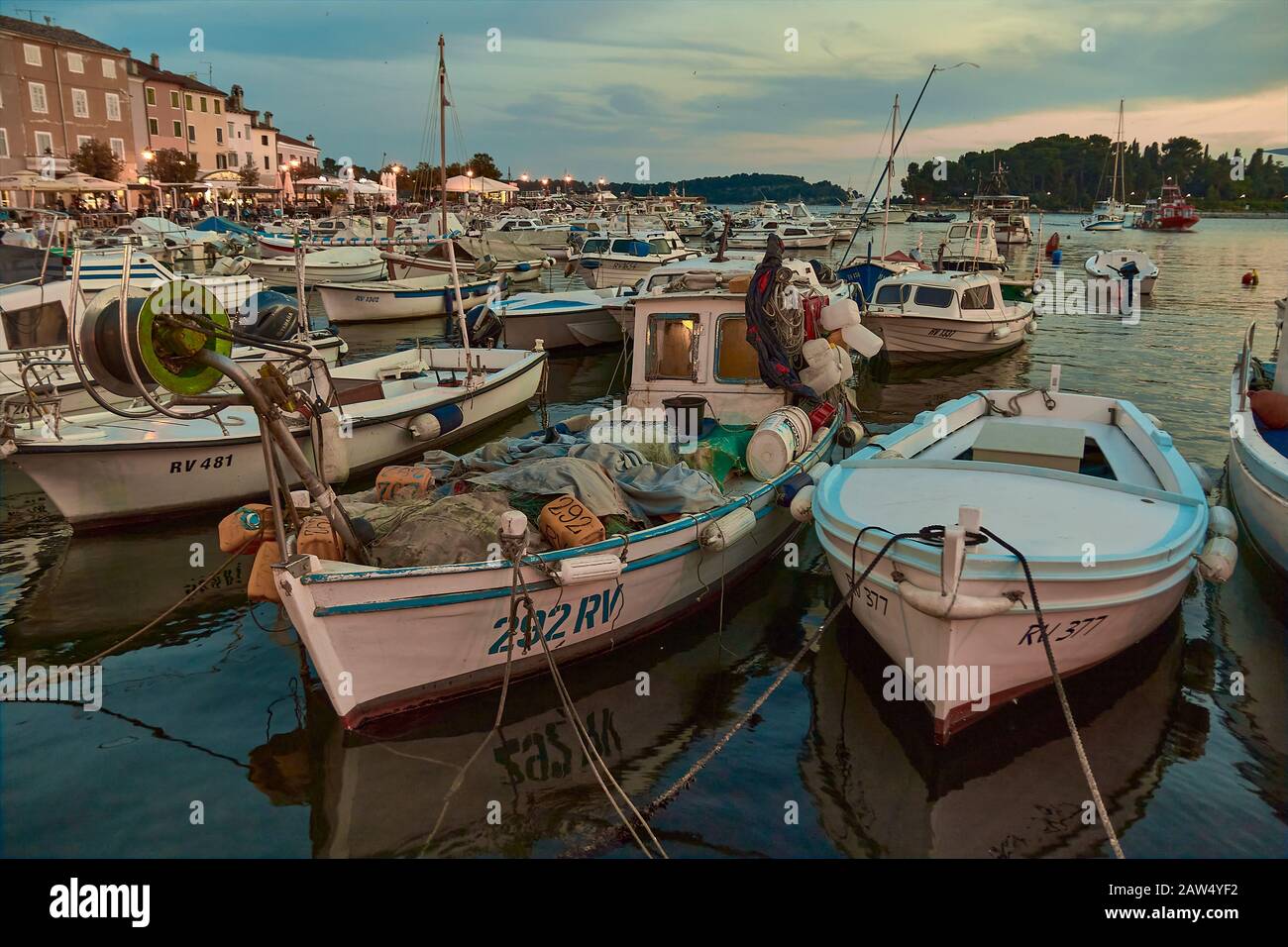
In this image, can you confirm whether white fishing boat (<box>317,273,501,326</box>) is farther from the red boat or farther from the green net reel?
the red boat

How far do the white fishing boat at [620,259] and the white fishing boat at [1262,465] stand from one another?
806 inches

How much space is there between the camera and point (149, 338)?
503cm

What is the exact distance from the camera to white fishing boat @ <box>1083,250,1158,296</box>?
117 feet

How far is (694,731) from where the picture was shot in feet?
23.0

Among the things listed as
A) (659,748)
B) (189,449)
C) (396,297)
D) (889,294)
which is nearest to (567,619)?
(659,748)

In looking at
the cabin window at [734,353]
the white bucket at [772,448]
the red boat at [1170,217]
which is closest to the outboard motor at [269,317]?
the cabin window at [734,353]

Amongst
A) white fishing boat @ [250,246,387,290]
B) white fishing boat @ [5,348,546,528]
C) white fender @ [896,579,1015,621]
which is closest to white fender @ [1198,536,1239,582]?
white fender @ [896,579,1015,621]

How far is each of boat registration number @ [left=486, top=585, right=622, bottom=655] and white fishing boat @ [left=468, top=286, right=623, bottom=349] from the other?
15.0 meters

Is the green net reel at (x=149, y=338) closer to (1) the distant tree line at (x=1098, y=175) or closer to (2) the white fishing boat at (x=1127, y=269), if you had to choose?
(2) the white fishing boat at (x=1127, y=269)

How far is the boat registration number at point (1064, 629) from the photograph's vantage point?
6.20 meters

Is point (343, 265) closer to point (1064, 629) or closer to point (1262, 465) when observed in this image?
point (1262, 465)
